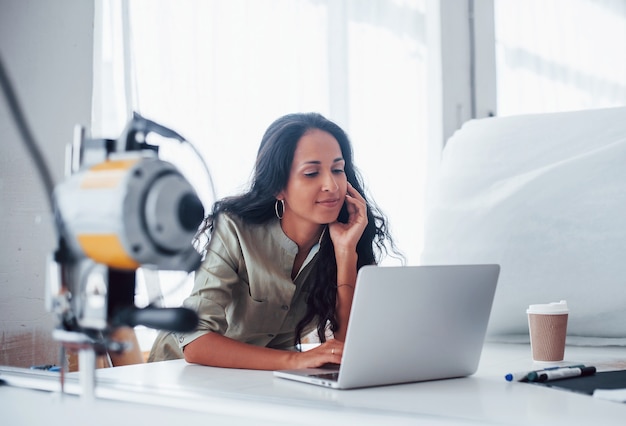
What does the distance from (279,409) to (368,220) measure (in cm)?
85

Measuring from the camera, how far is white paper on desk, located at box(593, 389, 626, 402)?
80 cm

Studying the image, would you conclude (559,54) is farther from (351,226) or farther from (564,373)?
(564,373)

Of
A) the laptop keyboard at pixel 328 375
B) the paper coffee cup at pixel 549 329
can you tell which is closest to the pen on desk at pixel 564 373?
the paper coffee cup at pixel 549 329

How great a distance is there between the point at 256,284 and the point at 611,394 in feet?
2.43

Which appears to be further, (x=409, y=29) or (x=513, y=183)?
(x=409, y=29)

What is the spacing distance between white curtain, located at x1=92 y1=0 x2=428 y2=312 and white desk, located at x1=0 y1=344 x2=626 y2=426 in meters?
0.31

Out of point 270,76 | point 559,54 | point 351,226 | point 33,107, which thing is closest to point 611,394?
point 351,226

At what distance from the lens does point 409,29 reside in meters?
2.70

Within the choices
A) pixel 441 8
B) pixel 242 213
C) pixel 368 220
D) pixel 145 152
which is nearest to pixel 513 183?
pixel 368 220

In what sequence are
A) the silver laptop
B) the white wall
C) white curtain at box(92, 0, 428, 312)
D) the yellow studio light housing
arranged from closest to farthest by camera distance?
the yellow studio light housing, the silver laptop, the white wall, white curtain at box(92, 0, 428, 312)

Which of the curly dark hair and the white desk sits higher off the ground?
the curly dark hair

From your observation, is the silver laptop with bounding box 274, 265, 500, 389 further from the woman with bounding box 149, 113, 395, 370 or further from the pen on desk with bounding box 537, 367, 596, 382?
the woman with bounding box 149, 113, 395, 370

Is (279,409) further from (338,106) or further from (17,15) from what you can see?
(338,106)

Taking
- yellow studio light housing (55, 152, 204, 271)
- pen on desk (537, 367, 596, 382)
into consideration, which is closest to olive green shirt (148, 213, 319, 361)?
pen on desk (537, 367, 596, 382)
